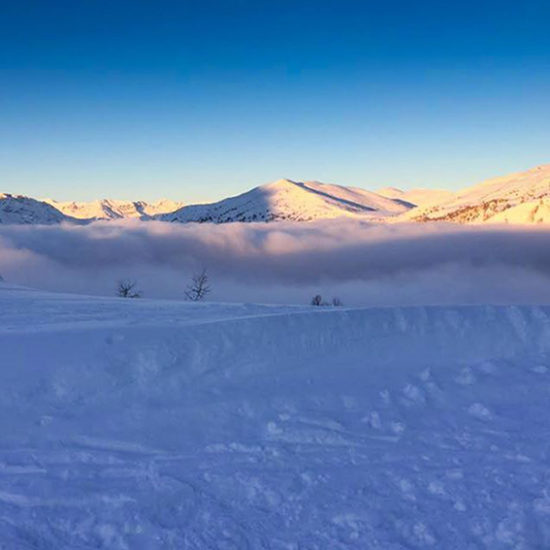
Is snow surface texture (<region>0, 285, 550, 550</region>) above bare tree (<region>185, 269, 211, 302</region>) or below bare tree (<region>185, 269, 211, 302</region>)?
above

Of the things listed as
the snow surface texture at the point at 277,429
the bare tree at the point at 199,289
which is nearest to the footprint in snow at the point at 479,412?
the snow surface texture at the point at 277,429

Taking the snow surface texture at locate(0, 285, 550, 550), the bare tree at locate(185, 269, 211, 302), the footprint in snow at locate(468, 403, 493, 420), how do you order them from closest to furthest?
the snow surface texture at locate(0, 285, 550, 550)
the footprint in snow at locate(468, 403, 493, 420)
the bare tree at locate(185, 269, 211, 302)

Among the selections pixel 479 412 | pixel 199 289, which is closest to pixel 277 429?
pixel 479 412

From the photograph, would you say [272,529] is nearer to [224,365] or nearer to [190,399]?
[190,399]

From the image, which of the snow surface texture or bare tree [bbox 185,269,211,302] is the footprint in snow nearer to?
the snow surface texture

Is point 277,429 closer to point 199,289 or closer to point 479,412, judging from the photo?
point 479,412

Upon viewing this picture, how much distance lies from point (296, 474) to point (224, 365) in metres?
3.45

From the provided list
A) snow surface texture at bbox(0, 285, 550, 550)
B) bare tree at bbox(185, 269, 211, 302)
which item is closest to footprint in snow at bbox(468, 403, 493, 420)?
snow surface texture at bbox(0, 285, 550, 550)

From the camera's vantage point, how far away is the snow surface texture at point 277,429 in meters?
4.91

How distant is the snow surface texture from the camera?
16.1ft

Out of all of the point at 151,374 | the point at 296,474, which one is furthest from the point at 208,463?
the point at 151,374

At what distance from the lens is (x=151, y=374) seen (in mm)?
8406

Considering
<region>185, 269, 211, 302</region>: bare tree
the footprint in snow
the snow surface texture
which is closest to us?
the snow surface texture

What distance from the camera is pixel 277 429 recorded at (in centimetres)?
701
